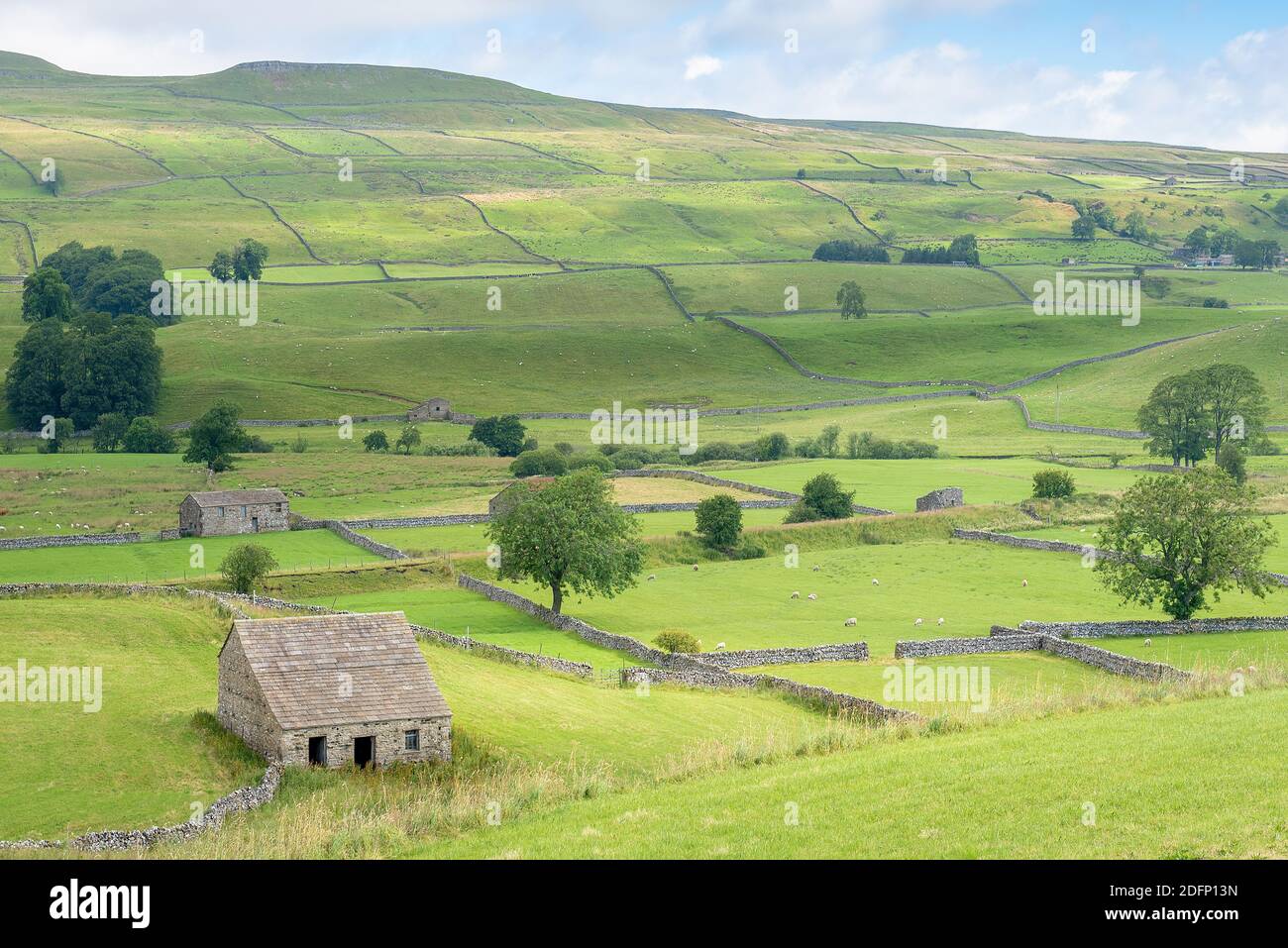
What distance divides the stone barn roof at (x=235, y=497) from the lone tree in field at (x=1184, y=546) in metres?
43.4

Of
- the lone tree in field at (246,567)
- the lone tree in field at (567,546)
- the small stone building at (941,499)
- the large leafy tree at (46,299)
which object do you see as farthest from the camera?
the large leafy tree at (46,299)

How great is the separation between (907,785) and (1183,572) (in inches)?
1386

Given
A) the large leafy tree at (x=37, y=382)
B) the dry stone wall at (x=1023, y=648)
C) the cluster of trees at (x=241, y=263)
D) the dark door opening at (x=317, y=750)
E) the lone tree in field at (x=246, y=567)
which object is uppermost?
the cluster of trees at (x=241, y=263)

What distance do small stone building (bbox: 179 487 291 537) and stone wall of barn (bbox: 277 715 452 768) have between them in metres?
44.9

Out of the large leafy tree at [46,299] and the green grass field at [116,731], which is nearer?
the green grass field at [116,731]

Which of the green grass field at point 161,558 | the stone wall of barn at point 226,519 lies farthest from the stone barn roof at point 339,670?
the stone wall of barn at point 226,519

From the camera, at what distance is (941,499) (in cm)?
8219

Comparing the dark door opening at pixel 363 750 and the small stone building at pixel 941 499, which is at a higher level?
the small stone building at pixel 941 499

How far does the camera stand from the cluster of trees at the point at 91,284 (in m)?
154

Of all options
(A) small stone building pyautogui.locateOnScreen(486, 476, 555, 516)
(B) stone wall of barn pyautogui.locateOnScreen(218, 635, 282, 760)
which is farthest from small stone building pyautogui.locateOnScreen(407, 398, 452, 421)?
(B) stone wall of barn pyautogui.locateOnScreen(218, 635, 282, 760)

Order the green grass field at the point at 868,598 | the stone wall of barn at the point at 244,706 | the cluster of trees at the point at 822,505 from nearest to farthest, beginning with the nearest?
the stone wall of barn at the point at 244,706, the green grass field at the point at 868,598, the cluster of trees at the point at 822,505

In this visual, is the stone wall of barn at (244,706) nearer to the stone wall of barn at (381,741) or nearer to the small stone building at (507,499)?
the stone wall of barn at (381,741)

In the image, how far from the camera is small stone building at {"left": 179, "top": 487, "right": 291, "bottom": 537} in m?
75.0
